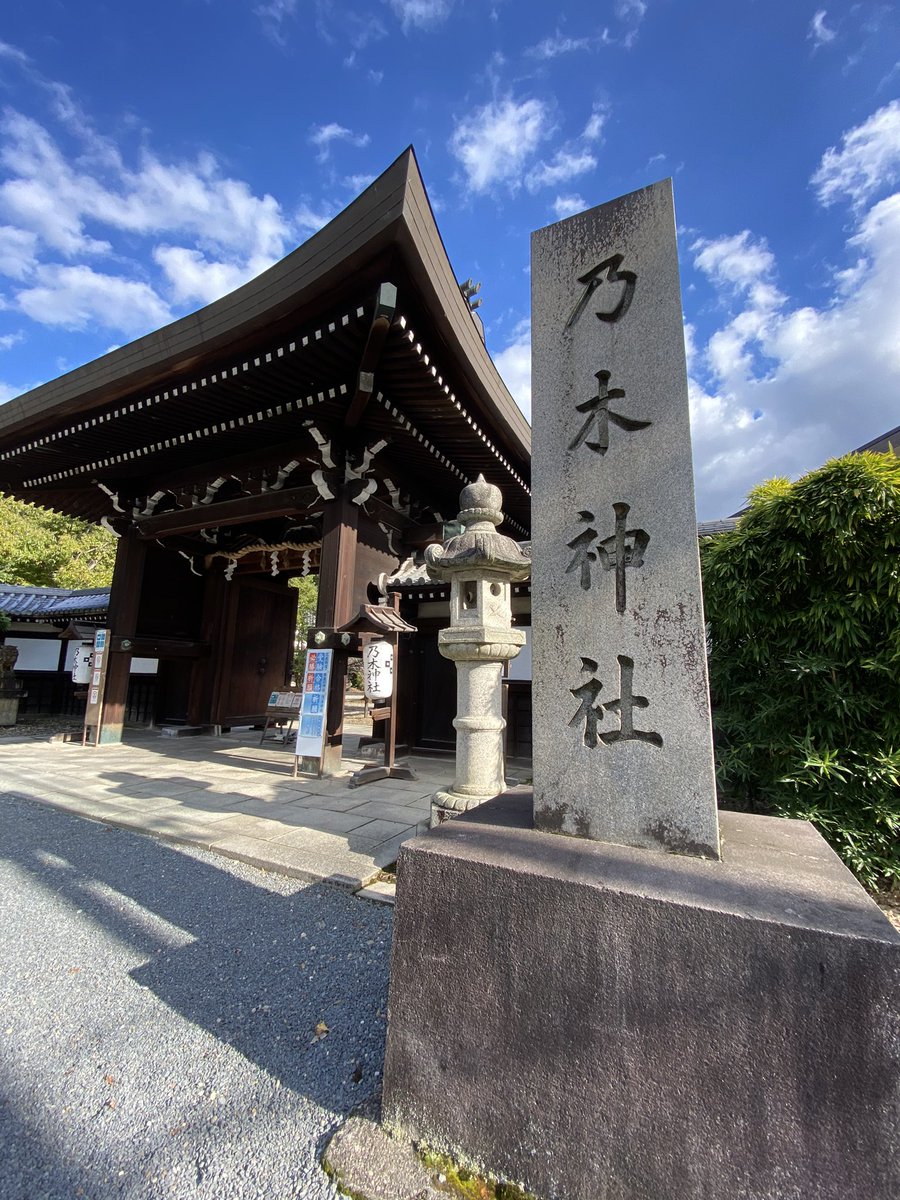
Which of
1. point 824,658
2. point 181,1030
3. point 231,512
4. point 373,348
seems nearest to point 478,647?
point 824,658

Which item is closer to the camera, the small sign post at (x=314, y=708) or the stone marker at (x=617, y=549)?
the stone marker at (x=617, y=549)

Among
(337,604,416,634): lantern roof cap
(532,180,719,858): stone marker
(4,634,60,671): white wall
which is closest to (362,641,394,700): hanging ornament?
(337,604,416,634): lantern roof cap

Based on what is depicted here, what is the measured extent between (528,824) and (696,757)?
0.65 meters

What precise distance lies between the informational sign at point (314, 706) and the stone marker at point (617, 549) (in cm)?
486

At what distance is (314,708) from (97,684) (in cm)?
462

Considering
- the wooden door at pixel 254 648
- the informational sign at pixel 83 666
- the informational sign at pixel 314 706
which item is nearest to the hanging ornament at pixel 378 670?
the informational sign at pixel 314 706

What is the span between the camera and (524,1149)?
4.26 ft

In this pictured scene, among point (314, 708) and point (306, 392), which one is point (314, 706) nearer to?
point (314, 708)

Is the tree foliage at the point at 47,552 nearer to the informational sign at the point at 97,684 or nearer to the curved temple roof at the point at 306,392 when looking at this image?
the informational sign at the point at 97,684

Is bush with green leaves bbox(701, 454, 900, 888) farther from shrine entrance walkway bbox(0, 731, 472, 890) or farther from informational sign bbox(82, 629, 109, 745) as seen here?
informational sign bbox(82, 629, 109, 745)

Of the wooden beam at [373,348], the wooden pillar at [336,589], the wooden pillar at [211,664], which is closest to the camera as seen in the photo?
the wooden beam at [373,348]

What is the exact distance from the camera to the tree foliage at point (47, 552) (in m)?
14.7

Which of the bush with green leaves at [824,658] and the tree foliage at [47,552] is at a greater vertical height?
the tree foliage at [47,552]

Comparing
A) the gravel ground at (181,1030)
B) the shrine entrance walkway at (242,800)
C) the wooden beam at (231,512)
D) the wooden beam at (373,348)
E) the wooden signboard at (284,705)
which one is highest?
the wooden beam at (373,348)
